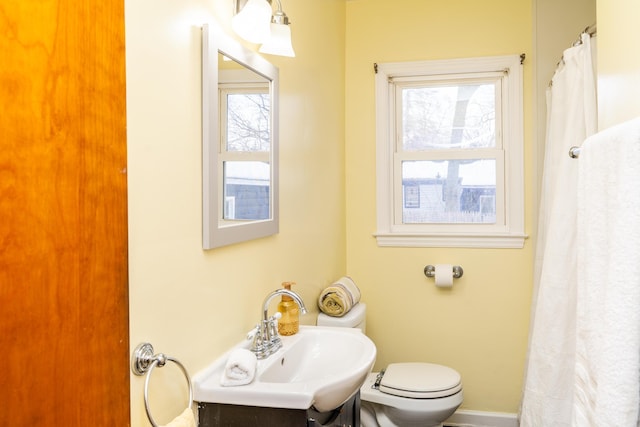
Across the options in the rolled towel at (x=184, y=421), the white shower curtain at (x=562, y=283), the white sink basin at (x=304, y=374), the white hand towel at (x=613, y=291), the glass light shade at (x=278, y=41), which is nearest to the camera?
the white hand towel at (x=613, y=291)

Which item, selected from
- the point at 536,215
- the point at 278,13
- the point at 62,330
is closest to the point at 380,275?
the point at 536,215

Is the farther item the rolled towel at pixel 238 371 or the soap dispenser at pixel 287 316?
the soap dispenser at pixel 287 316

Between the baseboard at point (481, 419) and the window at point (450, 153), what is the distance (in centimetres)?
99

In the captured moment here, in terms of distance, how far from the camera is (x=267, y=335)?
1.78m

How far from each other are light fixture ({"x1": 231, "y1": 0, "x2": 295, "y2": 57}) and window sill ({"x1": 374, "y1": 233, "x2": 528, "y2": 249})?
1642 millimetres

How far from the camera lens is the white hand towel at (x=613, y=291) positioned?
3.30 ft

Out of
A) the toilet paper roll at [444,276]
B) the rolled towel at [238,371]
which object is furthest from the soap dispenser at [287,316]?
the toilet paper roll at [444,276]

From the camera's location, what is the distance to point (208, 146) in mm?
1517

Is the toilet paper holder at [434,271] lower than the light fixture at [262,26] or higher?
lower

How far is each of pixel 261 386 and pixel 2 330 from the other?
2.84 feet

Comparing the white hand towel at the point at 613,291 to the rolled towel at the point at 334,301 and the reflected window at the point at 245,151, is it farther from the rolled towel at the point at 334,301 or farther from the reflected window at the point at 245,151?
the rolled towel at the point at 334,301

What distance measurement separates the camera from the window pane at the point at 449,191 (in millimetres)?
3152

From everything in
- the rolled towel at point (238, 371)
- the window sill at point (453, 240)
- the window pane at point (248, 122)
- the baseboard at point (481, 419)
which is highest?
the window pane at point (248, 122)

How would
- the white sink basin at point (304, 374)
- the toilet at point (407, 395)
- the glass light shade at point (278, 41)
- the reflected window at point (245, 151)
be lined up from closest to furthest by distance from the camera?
1. the white sink basin at point (304, 374)
2. the reflected window at point (245, 151)
3. the glass light shade at point (278, 41)
4. the toilet at point (407, 395)
